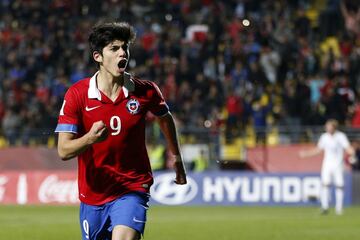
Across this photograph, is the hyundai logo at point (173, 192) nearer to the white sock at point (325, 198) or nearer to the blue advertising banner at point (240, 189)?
the blue advertising banner at point (240, 189)

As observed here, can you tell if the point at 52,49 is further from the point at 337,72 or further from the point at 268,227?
the point at 268,227

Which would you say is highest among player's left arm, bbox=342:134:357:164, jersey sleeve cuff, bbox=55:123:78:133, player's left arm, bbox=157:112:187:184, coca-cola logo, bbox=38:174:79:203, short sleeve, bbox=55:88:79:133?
short sleeve, bbox=55:88:79:133

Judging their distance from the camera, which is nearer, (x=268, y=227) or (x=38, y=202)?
(x=268, y=227)

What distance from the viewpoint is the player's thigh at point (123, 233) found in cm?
743

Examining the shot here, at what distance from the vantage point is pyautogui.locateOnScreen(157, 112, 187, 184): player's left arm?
26.5ft

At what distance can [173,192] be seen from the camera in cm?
2695

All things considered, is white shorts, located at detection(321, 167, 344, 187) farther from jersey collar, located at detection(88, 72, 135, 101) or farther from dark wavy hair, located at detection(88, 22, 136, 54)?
dark wavy hair, located at detection(88, 22, 136, 54)

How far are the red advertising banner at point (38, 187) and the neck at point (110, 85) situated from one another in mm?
19573

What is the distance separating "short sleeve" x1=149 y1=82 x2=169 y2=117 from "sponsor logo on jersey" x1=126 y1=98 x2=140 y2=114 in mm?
221

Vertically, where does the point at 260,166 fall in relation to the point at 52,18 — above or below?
below

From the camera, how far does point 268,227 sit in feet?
60.5

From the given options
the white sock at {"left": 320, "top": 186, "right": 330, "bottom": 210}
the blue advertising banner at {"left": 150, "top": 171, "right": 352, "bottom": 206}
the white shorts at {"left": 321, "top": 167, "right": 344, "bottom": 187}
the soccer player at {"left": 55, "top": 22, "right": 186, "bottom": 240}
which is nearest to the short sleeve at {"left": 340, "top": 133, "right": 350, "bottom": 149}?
the white shorts at {"left": 321, "top": 167, "right": 344, "bottom": 187}

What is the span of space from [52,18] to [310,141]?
9478mm

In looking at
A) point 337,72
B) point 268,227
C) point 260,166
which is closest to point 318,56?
point 337,72
